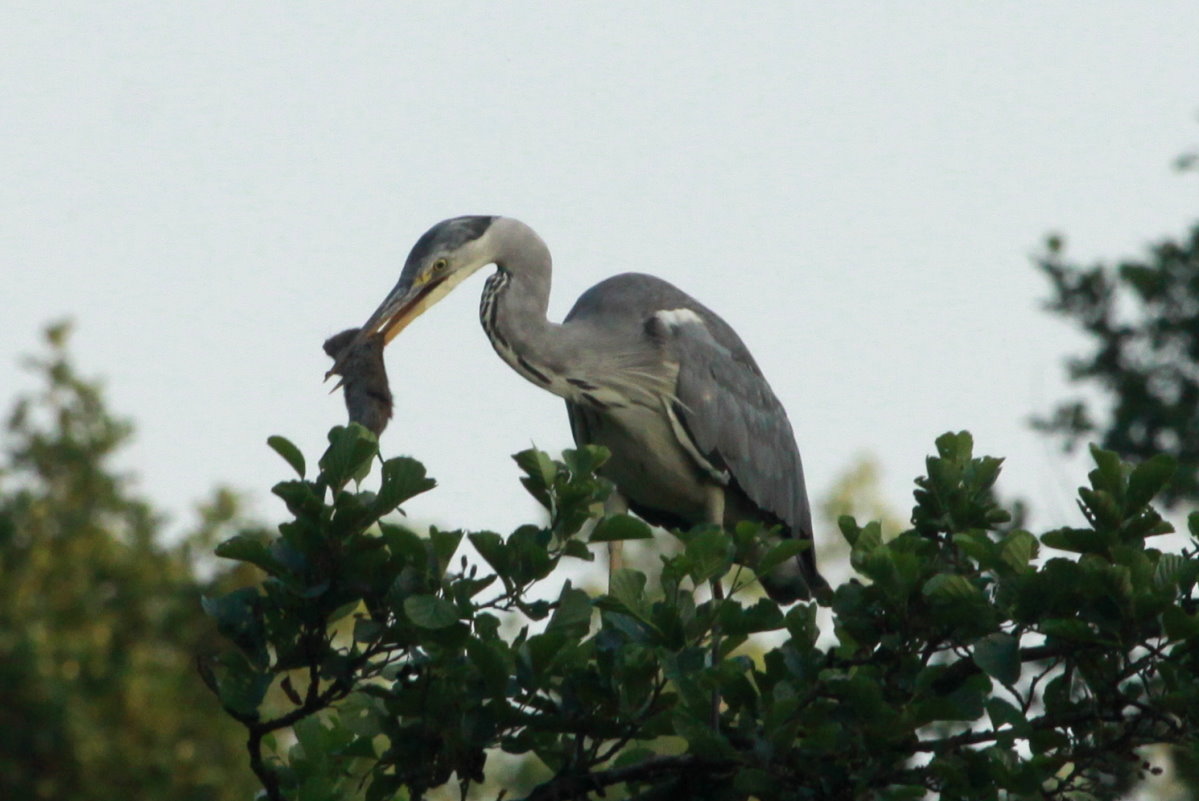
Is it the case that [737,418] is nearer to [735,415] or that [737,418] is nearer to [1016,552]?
[735,415]

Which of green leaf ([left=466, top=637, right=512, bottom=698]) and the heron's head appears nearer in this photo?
green leaf ([left=466, top=637, right=512, bottom=698])

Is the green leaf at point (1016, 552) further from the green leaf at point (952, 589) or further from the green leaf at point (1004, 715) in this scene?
the green leaf at point (1004, 715)

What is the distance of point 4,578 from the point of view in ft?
40.0

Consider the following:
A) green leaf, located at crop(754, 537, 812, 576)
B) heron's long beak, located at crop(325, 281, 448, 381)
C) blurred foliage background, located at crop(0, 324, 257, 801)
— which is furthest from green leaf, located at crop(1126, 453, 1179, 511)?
blurred foliage background, located at crop(0, 324, 257, 801)

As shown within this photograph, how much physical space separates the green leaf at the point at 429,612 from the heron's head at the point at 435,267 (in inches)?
96.2

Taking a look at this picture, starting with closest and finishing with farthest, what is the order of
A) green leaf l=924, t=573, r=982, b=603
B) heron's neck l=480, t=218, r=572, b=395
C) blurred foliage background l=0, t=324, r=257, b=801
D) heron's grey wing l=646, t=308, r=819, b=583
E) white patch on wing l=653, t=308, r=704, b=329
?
green leaf l=924, t=573, r=982, b=603
heron's neck l=480, t=218, r=572, b=395
heron's grey wing l=646, t=308, r=819, b=583
white patch on wing l=653, t=308, r=704, b=329
blurred foliage background l=0, t=324, r=257, b=801

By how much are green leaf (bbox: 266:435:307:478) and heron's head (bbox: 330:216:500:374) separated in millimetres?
2262

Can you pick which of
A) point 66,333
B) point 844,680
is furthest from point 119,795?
point 844,680

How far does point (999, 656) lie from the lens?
9.99 ft

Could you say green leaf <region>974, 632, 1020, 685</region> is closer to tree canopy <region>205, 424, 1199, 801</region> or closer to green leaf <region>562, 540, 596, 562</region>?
tree canopy <region>205, 424, 1199, 801</region>

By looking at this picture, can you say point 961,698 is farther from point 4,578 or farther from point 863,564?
point 4,578

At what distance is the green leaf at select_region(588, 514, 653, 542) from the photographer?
3207mm

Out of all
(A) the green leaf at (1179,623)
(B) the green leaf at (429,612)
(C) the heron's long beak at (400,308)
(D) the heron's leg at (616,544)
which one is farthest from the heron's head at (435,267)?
(A) the green leaf at (1179,623)

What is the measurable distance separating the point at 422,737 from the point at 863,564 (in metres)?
0.92
